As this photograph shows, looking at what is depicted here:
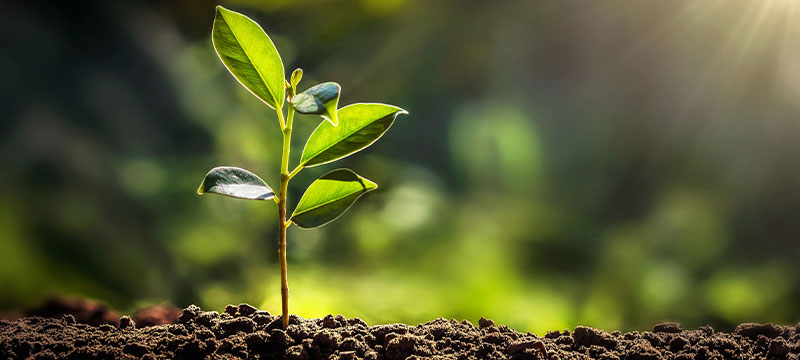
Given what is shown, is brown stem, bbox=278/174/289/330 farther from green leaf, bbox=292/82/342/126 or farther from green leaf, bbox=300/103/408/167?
green leaf, bbox=292/82/342/126

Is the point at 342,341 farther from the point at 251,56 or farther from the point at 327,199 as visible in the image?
the point at 251,56

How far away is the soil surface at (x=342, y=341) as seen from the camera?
1.18 metres

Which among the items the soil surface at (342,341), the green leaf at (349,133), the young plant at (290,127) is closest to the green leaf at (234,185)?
the young plant at (290,127)

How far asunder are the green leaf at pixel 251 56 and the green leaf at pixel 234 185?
0.49 feet

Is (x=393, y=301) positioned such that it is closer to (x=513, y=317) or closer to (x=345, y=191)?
(x=513, y=317)

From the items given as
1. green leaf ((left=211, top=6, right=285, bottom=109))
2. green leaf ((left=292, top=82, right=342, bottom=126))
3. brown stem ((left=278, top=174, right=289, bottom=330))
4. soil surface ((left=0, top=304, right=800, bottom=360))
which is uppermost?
green leaf ((left=211, top=6, right=285, bottom=109))

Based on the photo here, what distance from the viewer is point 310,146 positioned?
49.1 inches

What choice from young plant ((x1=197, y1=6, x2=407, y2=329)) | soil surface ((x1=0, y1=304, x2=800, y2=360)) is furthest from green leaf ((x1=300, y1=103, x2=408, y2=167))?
soil surface ((x1=0, y1=304, x2=800, y2=360))

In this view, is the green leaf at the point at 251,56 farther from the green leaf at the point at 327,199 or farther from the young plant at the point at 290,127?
the green leaf at the point at 327,199

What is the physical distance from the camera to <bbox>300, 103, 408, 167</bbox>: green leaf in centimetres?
121

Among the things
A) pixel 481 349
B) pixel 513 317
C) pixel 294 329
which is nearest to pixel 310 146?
pixel 294 329

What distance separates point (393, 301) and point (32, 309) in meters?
1.10

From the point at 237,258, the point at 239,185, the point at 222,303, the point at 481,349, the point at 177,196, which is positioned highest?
the point at 177,196

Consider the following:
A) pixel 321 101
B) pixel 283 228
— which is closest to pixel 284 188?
pixel 283 228
